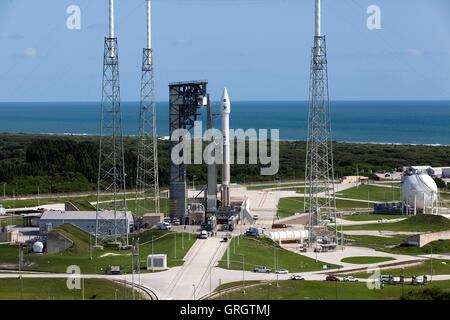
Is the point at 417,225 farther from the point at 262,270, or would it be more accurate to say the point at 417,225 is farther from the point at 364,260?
the point at 262,270

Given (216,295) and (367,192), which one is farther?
(367,192)

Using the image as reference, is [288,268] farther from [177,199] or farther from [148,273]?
[177,199]

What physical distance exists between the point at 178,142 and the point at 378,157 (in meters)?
78.7

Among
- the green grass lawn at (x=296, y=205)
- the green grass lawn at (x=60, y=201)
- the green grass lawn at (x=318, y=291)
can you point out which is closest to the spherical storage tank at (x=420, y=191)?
the green grass lawn at (x=296, y=205)

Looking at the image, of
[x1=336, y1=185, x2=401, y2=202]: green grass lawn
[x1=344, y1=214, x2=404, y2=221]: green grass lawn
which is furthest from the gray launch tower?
[x1=336, y1=185, x2=401, y2=202]: green grass lawn

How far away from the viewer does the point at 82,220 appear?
72.2 metres

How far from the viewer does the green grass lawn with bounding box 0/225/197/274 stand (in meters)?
57.1

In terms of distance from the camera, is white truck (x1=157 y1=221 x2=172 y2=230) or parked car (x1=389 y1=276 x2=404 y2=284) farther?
white truck (x1=157 y1=221 x2=172 y2=230)

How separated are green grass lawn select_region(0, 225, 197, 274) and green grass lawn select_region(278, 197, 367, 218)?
21384mm

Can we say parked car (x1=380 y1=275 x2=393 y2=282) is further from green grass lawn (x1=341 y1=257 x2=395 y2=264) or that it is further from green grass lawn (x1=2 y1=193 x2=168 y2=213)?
green grass lawn (x1=2 y1=193 x2=168 y2=213)

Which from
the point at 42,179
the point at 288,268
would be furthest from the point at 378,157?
the point at 288,268

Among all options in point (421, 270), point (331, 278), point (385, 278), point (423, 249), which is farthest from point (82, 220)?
point (385, 278)

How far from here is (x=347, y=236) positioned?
74.2m

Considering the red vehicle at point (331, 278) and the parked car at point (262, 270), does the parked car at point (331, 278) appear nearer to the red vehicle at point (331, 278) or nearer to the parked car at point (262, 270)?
the red vehicle at point (331, 278)
